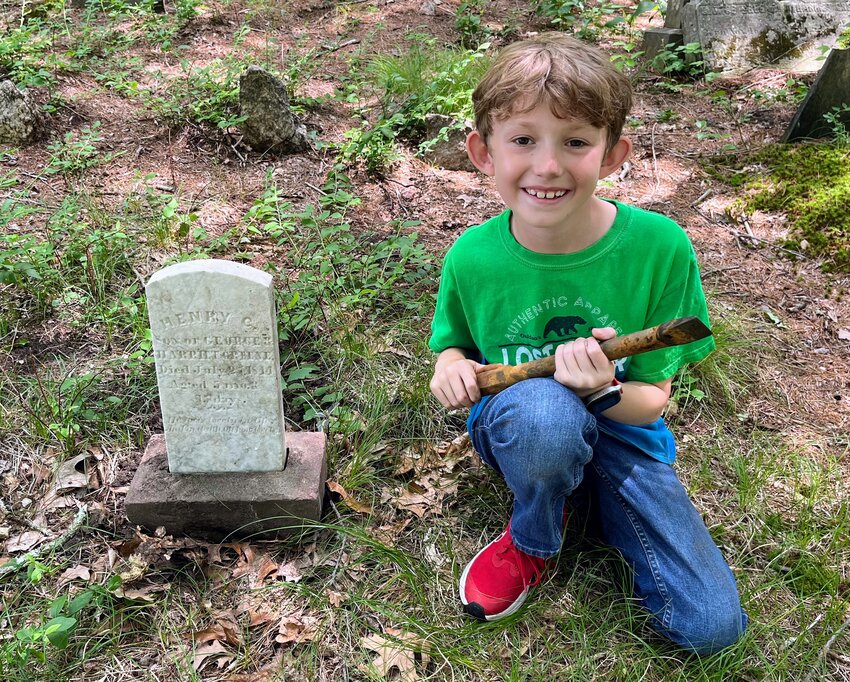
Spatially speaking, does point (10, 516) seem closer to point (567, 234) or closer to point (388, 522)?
point (388, 522)

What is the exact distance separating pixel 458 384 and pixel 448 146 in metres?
3.03

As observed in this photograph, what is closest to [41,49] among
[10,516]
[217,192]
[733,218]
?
[217,192]

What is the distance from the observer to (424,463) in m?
2.72

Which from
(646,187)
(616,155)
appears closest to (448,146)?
(646,187)

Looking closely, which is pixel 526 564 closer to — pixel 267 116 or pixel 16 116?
pixel 267 116

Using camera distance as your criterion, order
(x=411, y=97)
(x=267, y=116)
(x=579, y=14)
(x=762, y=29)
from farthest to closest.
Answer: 1. (x=579, y=14)
2. (x=762, y=29)
3. (x=411, y=97)
4. (x=267, y=116)

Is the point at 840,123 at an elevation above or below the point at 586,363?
below

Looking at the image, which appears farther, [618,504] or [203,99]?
[203,99]

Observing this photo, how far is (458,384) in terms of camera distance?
2.03 meters

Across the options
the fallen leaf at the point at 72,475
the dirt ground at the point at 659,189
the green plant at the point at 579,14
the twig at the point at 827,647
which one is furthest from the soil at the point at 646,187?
the green plant at the point at 579,14

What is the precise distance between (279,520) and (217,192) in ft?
8.28

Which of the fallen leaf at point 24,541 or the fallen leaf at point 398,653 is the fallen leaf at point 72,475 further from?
the fallen leaf at point 398,653

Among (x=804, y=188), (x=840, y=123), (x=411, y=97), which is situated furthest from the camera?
(x=411, y=97)

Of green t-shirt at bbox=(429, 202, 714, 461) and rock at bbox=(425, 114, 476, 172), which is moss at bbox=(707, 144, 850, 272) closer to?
rock at bbox=(425, 114, 476, 172)
